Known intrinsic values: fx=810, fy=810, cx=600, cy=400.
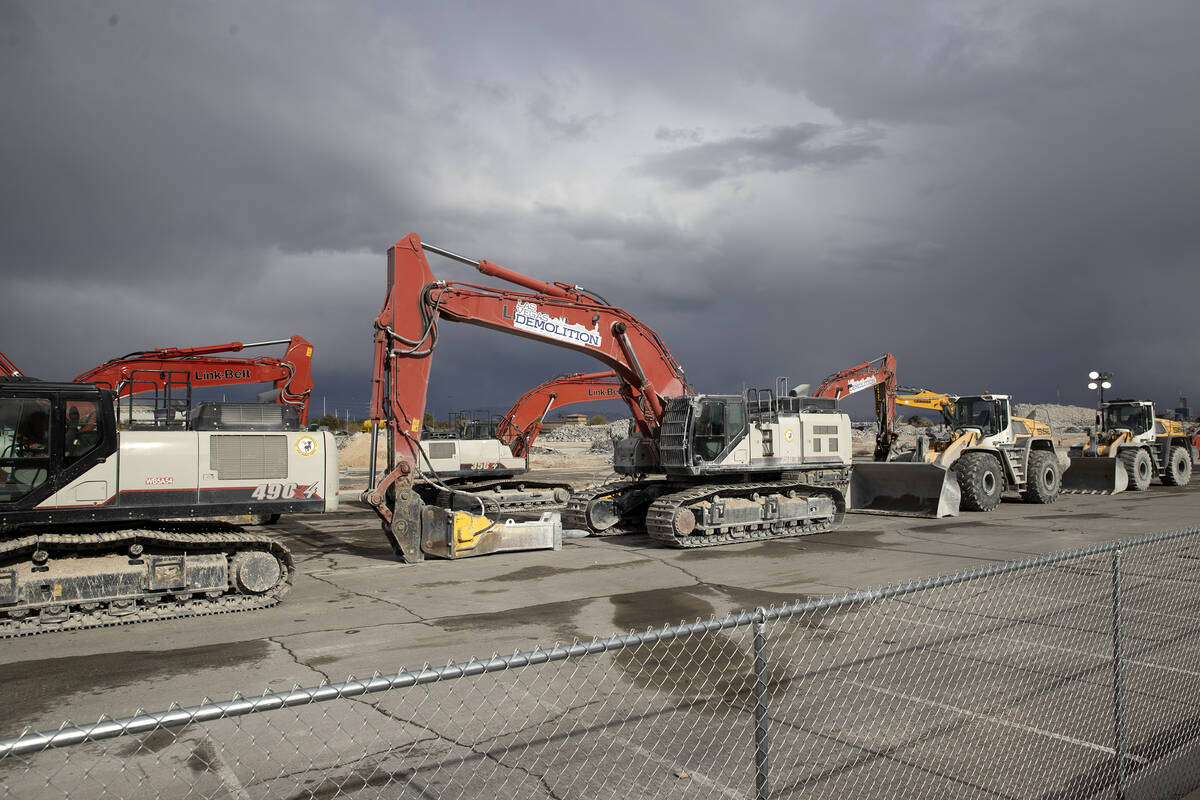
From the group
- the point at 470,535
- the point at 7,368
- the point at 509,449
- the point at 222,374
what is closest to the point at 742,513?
the point at 470,535

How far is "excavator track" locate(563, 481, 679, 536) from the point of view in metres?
16.9

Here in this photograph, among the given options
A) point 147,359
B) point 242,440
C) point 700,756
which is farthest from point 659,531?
point 147,359

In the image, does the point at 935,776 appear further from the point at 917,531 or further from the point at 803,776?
the point at 917,531

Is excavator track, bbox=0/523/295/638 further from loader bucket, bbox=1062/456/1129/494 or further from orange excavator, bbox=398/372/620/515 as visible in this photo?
loader bucket, bbox=1062/456/1129/494

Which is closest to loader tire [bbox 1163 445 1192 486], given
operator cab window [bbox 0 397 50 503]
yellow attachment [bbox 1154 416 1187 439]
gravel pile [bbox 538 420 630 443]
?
yellow attachment [bbox 1154 416 1187 439]

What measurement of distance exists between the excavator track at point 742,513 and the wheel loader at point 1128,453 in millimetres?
12471

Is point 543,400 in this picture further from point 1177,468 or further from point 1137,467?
point 1177,468

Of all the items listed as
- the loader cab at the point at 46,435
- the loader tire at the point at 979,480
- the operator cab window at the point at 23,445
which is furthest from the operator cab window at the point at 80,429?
the loader tire at the point at 979,480

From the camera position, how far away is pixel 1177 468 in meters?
27.2

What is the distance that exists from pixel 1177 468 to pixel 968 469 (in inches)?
507

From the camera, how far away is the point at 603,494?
56.2ft

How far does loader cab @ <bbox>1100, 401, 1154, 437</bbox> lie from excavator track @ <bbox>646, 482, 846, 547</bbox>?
48.8 ft

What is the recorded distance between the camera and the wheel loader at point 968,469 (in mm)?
19297

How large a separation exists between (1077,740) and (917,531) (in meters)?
11.7
